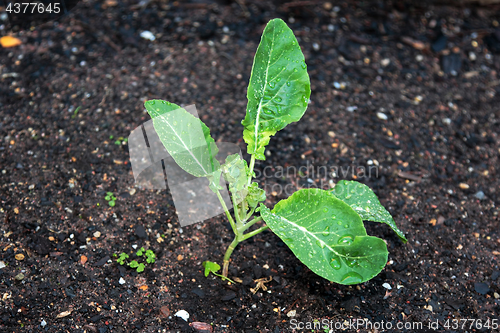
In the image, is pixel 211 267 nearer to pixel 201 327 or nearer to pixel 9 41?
pixel 201 327

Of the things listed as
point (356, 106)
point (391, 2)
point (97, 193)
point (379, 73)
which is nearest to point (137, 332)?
point (97, 193)

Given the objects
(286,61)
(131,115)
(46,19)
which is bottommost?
(131,115)

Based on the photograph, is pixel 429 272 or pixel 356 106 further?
pixel 356 106

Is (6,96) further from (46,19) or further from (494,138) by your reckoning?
(494,138)

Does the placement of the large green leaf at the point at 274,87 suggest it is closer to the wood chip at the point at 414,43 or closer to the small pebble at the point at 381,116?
the small pebble at the point at 381,116

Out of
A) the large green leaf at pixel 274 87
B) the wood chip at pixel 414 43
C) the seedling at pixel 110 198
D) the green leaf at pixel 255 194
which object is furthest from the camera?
the wood chip at pixel 414 43

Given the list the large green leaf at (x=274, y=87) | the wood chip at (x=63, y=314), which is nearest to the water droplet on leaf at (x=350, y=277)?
the large green leaf at (x=274, y=87)
